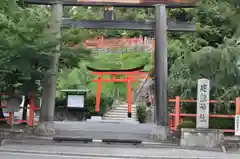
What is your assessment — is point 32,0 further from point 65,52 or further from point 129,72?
point 129,72

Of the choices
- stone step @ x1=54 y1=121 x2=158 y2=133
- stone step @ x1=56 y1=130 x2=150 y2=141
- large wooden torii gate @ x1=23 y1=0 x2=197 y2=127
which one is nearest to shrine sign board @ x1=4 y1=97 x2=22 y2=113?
large wooden torii gate @ x1=23 y1=0 x2=197 y2=127

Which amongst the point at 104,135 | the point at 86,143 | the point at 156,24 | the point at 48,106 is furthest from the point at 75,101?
the point at 86,143

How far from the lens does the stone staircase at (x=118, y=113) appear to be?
32.9m

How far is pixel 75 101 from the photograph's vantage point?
101 feet

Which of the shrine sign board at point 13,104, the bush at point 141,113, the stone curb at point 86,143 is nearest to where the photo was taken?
the stone curb at point 86,143

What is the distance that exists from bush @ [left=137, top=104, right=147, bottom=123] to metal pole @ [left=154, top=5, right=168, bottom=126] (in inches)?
560

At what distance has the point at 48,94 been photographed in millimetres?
17984

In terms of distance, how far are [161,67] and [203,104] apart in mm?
2510

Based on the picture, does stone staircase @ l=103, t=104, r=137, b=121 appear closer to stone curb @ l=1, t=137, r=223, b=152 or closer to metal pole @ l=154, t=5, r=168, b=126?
metal pole @ l=154, t=5, r=168, b=126

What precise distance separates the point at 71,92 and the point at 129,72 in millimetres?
4462

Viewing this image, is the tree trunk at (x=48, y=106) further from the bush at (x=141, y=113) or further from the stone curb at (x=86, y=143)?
the bush at (x=141, y=113)

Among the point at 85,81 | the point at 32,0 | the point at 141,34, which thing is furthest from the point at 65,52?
the point at 141,34

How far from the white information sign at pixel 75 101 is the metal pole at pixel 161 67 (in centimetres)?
1333

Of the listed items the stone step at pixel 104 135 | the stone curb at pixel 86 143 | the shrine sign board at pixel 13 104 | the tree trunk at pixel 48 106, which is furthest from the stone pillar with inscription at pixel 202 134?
the shrine sign board at pixel 13 104
